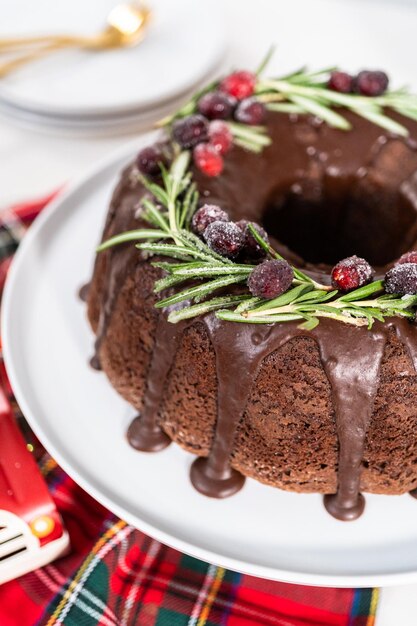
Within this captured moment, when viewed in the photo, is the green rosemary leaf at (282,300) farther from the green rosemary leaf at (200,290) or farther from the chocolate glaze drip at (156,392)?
the chocolate glaze drip at (156,392)

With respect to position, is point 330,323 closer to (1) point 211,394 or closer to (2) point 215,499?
(1) point 211,394

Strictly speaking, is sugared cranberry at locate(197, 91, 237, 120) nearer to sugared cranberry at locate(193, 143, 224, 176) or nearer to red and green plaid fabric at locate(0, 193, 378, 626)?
sugared cranberry at locate(193, 143, 224, 176)

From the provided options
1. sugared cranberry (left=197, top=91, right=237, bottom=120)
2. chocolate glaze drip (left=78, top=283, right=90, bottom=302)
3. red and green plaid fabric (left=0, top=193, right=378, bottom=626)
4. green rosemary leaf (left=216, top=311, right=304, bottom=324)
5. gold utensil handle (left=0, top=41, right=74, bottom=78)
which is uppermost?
sugared cranberry (left=197, top=91, right=237, bottom=120)

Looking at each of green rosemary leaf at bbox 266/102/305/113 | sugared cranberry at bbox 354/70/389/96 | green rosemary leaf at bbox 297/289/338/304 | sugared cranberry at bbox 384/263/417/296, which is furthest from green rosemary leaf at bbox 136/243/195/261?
sugared cranberry at bbox 354/70/389/96

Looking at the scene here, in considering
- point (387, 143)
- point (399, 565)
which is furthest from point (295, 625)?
point (387, 143)

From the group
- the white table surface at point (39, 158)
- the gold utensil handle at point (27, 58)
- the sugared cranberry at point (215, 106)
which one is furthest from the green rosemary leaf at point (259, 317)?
the gold utensil handle at point (27, 58)
